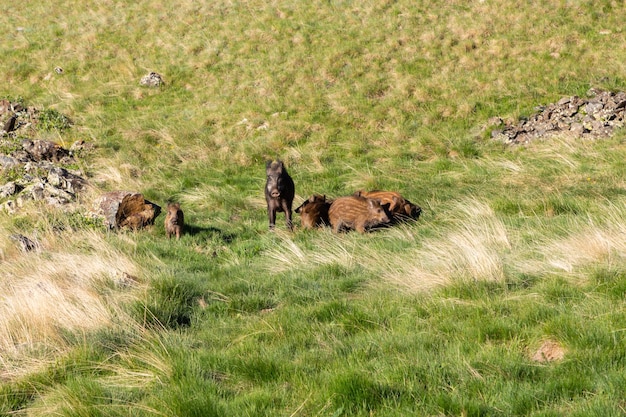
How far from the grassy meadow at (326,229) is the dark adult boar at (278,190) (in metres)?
0.61

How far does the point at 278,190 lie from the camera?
36.2ft

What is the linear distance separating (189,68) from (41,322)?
18478 millimetres

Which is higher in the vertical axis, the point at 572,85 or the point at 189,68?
the point at 189,68

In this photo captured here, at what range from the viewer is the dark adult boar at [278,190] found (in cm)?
1108

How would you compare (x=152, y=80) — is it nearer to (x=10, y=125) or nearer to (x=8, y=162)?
(x=10, y=125)

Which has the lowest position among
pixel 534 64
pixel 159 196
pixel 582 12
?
pixel 159 196

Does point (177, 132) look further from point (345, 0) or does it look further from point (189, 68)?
point (345, 0)

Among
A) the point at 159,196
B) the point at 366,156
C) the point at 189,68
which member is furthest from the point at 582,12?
the point at 159,196

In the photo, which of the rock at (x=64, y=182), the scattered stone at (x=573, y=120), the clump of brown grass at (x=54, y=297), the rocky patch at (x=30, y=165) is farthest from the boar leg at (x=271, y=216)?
the scattered stone at (x=573, y=120)

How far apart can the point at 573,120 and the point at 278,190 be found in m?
9.63

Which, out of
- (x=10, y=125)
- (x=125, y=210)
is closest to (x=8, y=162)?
(x=10, y=125)

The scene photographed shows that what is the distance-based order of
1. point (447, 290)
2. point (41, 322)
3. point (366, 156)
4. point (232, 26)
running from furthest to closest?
point (232, 26), point (366, 156), point (447, 290), point (41, 322)

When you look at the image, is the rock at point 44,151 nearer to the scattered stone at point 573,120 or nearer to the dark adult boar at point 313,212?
the dark adult boar at point 313,212

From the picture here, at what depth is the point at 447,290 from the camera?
6578 mm
